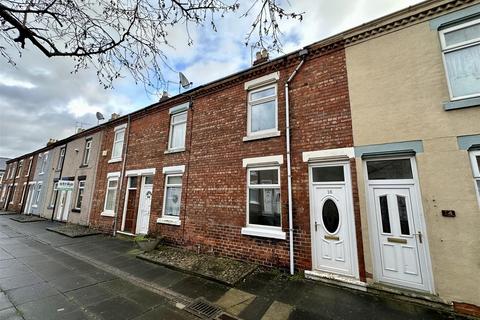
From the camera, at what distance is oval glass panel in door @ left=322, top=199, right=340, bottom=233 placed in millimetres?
5453

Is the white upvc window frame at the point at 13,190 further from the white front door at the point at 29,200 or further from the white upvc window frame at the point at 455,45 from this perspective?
the white upvc window frame at the point at 455,45

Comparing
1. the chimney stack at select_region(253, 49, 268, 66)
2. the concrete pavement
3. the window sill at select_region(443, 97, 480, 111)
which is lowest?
the concrete pavement

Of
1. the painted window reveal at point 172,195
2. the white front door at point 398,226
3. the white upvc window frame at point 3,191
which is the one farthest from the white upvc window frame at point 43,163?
the white front door at point 398,226

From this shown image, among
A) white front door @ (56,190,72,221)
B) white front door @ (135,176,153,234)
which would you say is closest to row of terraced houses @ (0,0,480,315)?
white front door @ (135,176,153,234)

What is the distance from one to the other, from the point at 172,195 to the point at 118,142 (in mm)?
5869

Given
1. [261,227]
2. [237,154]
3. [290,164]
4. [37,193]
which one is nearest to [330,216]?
[290,164]

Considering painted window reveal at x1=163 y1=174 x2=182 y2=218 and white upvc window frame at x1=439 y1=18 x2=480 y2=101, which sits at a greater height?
white upvc window frame at x1=439 y1=18 x2=480 y2=101

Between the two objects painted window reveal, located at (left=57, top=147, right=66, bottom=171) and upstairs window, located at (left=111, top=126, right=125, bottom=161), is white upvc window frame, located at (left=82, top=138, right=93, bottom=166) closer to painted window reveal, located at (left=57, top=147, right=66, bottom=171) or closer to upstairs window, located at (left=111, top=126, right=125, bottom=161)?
upstairs window, located at (left=111, top=126, right=125, bottom=161)

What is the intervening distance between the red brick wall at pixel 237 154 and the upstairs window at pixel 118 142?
283cm

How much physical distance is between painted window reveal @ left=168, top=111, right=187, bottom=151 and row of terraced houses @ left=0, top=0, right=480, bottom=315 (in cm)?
43

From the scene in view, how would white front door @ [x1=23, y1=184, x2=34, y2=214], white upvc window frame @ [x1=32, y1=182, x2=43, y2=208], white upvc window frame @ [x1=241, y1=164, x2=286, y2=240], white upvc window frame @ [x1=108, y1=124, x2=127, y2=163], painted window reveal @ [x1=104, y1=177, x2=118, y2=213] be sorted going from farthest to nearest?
white front door @ [x1=23, y1=184, x2=34, y2=214] < white upvc window frame @ [x1=32, y1=182, x2=43, y2=208] < white upvc window frame @ [x1=108, y1=124, x2=127, y2=163] < painted window reveal @ [x1=104, y1=177, x2=118, y2=213] < white upvc window frame @ [x1=241, y1=164, x2=286, y2=240]

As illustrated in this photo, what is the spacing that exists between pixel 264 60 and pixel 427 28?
4423mm

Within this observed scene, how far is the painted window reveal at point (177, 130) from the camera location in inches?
369

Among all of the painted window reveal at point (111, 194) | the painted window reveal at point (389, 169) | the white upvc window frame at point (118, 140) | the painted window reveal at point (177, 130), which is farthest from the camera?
the white upvc window frame at point (118, 140)
